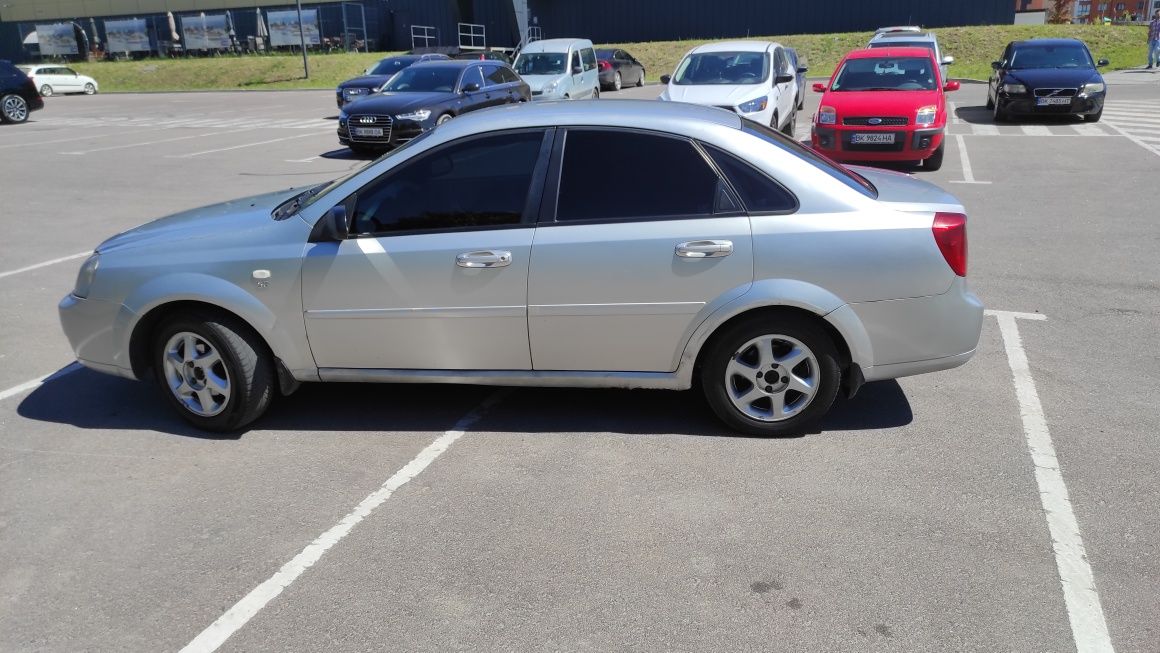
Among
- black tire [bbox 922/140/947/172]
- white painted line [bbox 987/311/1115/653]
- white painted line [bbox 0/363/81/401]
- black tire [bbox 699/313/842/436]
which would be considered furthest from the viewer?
black tire [bbox 922/140/947/172]

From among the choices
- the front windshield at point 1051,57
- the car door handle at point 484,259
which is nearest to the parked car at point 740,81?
the front windshield at point 1051,57

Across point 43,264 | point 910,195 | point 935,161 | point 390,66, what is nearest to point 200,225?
point 910,195

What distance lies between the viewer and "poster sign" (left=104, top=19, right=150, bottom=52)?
5500 centimetres

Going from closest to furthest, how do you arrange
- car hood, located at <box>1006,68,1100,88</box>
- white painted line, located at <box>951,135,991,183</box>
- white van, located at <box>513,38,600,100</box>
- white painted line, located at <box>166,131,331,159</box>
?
white painted line, located at <box>951,135,991,183</box> → white painted line, located at <box>166,131,331,159</box> → car hood, located at <box>1006,68,1100,88</box> → white van, located at <box>513,38,600,100</box>

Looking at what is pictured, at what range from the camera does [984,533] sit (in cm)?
371

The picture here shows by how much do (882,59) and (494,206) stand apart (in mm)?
11747

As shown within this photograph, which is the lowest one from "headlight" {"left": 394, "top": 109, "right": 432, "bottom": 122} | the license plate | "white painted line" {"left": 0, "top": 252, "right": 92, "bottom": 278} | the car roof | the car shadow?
"white painted line" {"left": 0, "top": 252, "right": 92, "bottom": 278}

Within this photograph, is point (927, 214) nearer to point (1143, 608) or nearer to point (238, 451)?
point (1143, 608)

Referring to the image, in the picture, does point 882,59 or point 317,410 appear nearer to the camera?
point 317,410

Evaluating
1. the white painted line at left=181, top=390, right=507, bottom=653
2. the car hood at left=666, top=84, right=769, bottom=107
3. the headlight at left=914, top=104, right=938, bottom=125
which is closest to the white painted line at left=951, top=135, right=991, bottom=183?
the headlight at left=914, top=104, right=938, bottom=125

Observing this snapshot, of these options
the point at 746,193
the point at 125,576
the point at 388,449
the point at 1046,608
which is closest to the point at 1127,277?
the point at 746,193

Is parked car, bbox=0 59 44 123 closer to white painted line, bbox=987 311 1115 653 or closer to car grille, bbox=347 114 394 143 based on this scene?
car grille, bbox=347 114 394 143

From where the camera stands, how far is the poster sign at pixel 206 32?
5309cm

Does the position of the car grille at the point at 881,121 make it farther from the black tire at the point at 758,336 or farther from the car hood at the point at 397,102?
the black tire at the point at 758,336
